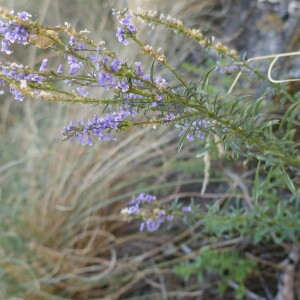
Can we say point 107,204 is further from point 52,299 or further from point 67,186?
point 52,299

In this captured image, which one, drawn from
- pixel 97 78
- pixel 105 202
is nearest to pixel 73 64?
pixel 97 78

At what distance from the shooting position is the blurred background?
2.27 meters

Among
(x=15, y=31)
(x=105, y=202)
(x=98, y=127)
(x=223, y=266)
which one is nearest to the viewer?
(x=15, y=31)

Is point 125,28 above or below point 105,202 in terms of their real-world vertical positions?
below

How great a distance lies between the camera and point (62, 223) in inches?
97.7

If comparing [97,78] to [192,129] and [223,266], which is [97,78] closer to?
[192,129]

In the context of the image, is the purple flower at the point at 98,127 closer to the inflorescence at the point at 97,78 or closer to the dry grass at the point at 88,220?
the inflorescence at the point at 97,78

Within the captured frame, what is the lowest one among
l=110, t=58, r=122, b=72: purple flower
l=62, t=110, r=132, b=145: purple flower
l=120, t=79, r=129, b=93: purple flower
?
l=62, t=110, r=132, b=145: purple flower

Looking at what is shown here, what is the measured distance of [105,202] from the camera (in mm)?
2328

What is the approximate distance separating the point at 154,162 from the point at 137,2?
992mm

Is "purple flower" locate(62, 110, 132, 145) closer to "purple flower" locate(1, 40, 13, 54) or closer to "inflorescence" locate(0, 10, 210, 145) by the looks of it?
"inflorescence" locate(0, 10, 210, 145)

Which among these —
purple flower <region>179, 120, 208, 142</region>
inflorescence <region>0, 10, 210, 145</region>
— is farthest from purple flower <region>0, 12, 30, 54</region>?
purple flower <region>179, 120, 208, 142</region>

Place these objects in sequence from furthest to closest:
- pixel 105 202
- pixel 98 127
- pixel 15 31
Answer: pixel 105 202 → pixel 98 127 → pixel 15 31

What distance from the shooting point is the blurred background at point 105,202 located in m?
2.27
